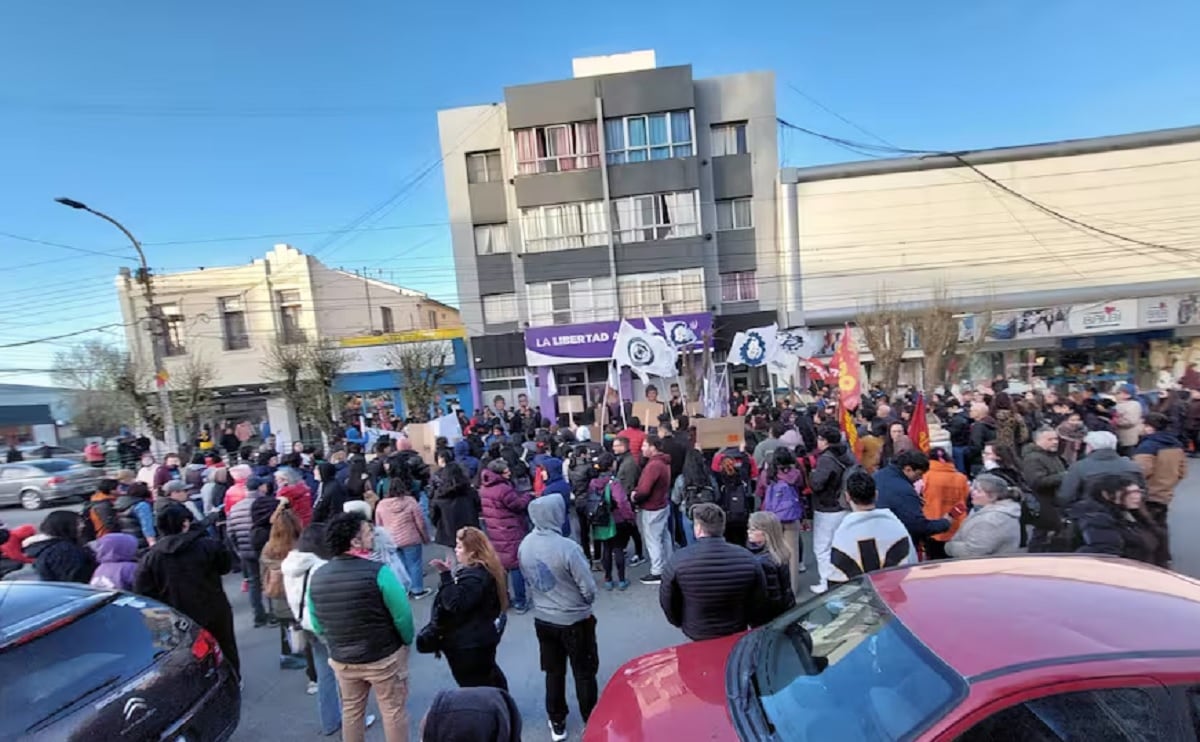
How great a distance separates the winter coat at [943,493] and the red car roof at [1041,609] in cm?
267

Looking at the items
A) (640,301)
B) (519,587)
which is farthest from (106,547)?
(640,301)

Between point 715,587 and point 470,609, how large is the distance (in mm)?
1446

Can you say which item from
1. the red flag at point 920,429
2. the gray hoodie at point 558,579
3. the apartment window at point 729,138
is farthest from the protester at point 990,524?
the apartment window at point 729,138

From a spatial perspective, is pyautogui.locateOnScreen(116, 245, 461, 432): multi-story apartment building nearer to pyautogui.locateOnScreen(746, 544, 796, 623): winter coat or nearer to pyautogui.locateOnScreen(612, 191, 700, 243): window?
pyautogui.locateOnScreen(612, 191, 700, 243): window

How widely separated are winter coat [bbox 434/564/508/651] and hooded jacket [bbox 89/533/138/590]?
3.17 meters

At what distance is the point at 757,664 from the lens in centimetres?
242

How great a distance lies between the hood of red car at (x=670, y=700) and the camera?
2.14m

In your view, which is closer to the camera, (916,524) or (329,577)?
(329,577)

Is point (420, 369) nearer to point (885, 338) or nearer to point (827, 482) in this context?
point (885, 338)

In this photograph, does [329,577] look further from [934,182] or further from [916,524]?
[934,182]

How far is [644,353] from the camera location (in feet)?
39.8

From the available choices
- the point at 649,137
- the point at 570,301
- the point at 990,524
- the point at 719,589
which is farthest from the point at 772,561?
the point at 649,137

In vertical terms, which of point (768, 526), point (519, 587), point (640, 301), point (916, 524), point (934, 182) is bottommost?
point (519, 587)

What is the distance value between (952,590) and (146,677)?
4.04m
